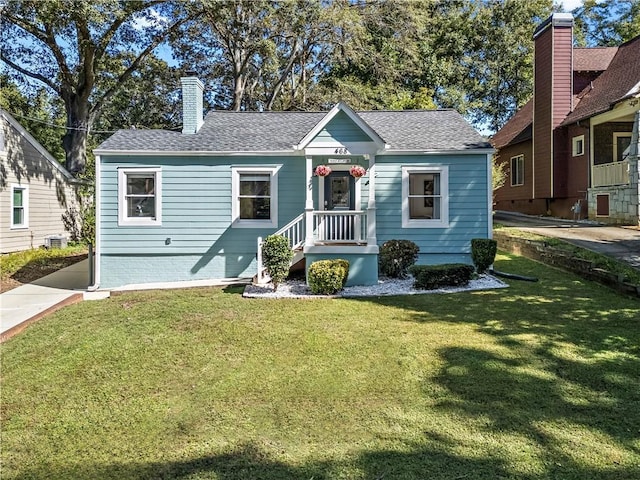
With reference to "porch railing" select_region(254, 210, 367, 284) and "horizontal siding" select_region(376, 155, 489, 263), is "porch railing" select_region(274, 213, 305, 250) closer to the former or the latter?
"porch railing" select_region(254, 210, 367, 284)

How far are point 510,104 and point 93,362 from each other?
102 ft

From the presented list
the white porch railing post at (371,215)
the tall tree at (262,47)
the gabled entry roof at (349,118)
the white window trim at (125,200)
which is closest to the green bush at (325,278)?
the white porch railing post at (371,215)

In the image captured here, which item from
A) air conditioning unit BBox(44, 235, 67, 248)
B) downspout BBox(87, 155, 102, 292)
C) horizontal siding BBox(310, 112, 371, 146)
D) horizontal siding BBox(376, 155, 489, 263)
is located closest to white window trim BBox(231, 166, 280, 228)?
horizontal siding BBox(310, 112, 371, 146)

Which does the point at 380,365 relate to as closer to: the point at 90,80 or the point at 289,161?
the point at 289,161

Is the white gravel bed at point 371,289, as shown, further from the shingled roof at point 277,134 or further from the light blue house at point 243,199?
the shingled roof at point 277,134

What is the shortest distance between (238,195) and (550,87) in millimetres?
14577

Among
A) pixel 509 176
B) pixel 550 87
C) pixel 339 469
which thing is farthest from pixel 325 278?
Result: pixel 509 176

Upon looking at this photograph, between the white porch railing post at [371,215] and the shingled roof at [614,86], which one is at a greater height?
the shingled roof at [614,86]

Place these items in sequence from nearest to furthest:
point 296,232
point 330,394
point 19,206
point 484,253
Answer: point 330,394, point 484,253, point 296,232, point 19,206

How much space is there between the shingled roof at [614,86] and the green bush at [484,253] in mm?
8824

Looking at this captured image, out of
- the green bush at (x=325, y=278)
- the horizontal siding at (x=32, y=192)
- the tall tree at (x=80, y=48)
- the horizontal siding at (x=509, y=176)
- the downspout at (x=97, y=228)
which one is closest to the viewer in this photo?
the green bush at (x=325, y=278)

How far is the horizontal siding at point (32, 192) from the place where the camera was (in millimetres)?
13594

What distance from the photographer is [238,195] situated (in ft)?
35.2

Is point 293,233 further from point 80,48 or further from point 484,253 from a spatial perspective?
point 80,48
